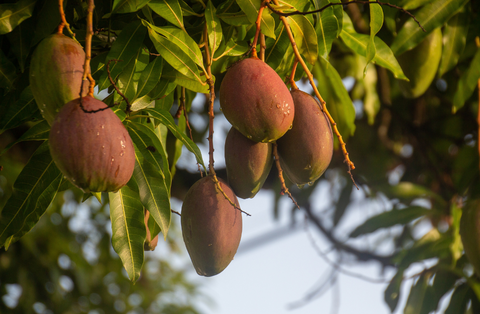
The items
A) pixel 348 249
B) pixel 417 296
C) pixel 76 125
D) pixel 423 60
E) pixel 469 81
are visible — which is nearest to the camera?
pixel 76 125

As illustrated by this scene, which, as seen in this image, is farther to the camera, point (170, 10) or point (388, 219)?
point (388, 219)

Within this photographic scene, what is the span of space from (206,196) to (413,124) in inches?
46.3

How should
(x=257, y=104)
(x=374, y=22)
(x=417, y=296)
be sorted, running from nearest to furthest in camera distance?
A: (x=257, y=104), (x=374, y=22), (x=417, y=296)

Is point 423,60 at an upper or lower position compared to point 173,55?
lower

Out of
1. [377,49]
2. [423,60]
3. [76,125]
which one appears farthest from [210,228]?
[423,60]

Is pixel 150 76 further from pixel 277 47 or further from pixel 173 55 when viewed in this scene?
pixel 277 47

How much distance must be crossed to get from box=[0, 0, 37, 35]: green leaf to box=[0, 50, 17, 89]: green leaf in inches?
1.8

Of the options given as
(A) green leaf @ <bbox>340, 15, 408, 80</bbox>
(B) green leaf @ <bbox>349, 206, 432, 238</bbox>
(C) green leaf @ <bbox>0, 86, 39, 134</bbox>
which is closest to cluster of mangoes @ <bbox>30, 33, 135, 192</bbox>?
(C) green leaf @ <bbox>0, 86, 39, 134</bbox>

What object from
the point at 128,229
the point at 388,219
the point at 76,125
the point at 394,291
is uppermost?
the point at 76,125

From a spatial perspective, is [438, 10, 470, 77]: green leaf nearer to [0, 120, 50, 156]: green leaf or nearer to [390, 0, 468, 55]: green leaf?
[390, 0, 468, 55]: green leaf

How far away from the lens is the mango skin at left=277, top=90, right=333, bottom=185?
49 cm

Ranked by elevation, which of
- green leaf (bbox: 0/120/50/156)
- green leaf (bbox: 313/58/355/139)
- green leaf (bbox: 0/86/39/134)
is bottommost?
green leaf (bbox: 313/58/355/139)

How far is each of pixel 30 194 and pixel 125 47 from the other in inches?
8.5

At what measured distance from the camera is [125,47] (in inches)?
19.8
